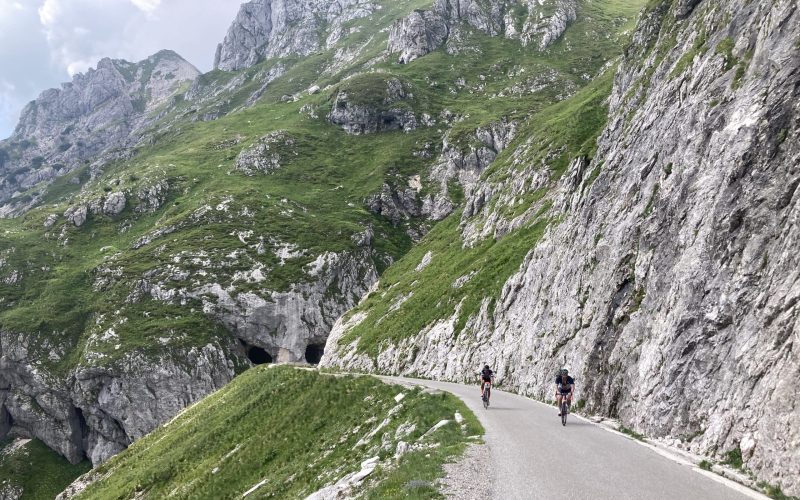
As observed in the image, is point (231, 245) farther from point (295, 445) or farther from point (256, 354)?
point (295, 445)

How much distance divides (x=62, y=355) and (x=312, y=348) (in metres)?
54.0

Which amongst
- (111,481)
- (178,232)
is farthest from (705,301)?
(178,232)

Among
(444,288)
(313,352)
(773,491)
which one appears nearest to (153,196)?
(313,352)

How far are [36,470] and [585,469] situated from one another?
11845 centimetres

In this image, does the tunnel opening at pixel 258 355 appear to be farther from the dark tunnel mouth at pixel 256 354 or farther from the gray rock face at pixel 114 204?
the gray rock face at pixel 114 204

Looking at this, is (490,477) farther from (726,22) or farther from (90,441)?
(90,441)

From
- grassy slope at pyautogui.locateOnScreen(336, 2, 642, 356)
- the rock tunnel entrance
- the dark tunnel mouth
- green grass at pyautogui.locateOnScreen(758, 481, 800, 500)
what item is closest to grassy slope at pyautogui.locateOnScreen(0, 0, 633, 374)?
the dark tunnel mouth

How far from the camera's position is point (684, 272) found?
20828 millimetres

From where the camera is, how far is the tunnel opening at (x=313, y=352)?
117m

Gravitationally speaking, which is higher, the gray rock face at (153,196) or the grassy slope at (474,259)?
the gray rock face at (153,196)

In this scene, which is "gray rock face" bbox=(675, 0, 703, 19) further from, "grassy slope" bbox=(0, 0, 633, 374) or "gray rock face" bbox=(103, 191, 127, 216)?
"gray rock face" bbox=(103, 191, 127, 216)

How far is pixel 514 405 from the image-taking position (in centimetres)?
2830

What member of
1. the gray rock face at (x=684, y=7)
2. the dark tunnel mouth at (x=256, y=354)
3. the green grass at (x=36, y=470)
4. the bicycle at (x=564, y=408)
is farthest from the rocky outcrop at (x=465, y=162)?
the bicycle at (x=564, y=408)

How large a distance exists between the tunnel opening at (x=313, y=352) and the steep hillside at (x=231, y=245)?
2.42ft
